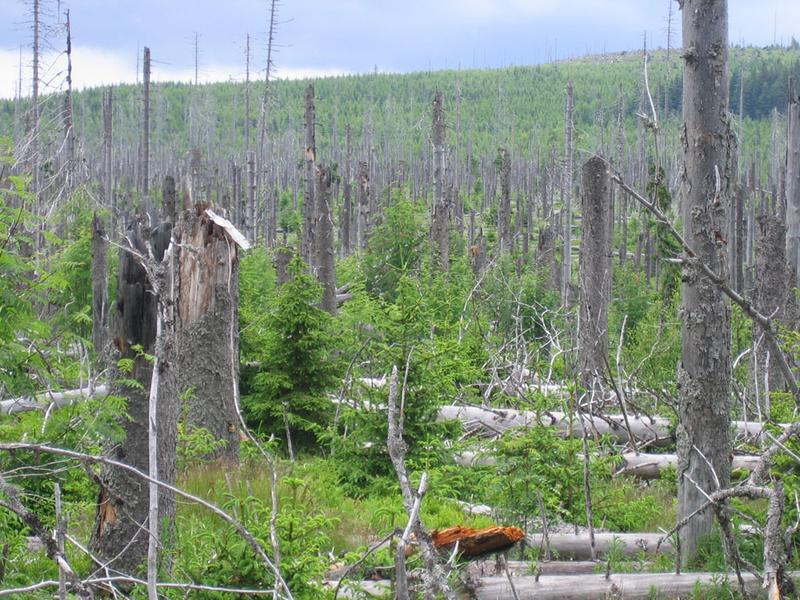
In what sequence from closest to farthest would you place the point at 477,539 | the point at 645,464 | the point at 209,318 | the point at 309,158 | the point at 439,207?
the point at 477,539, the point at 209,318, the point at 645,464, the point at 309,158, the point at 439,207

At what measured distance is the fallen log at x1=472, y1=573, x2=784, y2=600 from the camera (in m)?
4.82

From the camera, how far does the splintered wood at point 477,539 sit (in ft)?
14.9

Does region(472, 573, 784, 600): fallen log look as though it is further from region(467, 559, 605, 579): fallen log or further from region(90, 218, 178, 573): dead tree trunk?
region(90, 218, 178, 573): dead tree trunk

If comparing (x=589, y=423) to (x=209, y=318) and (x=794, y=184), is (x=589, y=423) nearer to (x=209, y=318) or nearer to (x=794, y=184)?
(x=209, y=318)

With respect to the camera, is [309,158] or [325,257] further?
[309,158]

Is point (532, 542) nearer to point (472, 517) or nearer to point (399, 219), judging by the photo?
point (472, 517)

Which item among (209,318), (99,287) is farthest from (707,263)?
(99,287)

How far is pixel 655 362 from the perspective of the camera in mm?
12414

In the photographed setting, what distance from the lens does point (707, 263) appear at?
545 centimetres

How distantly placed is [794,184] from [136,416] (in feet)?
34.1

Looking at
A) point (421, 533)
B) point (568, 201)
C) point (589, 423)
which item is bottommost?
point (589, 423)

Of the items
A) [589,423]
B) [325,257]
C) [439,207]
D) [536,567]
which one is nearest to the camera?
[536,567]

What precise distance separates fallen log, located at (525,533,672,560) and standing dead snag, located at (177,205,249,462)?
3.09m

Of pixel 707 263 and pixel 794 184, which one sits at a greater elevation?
pixel 794 184
